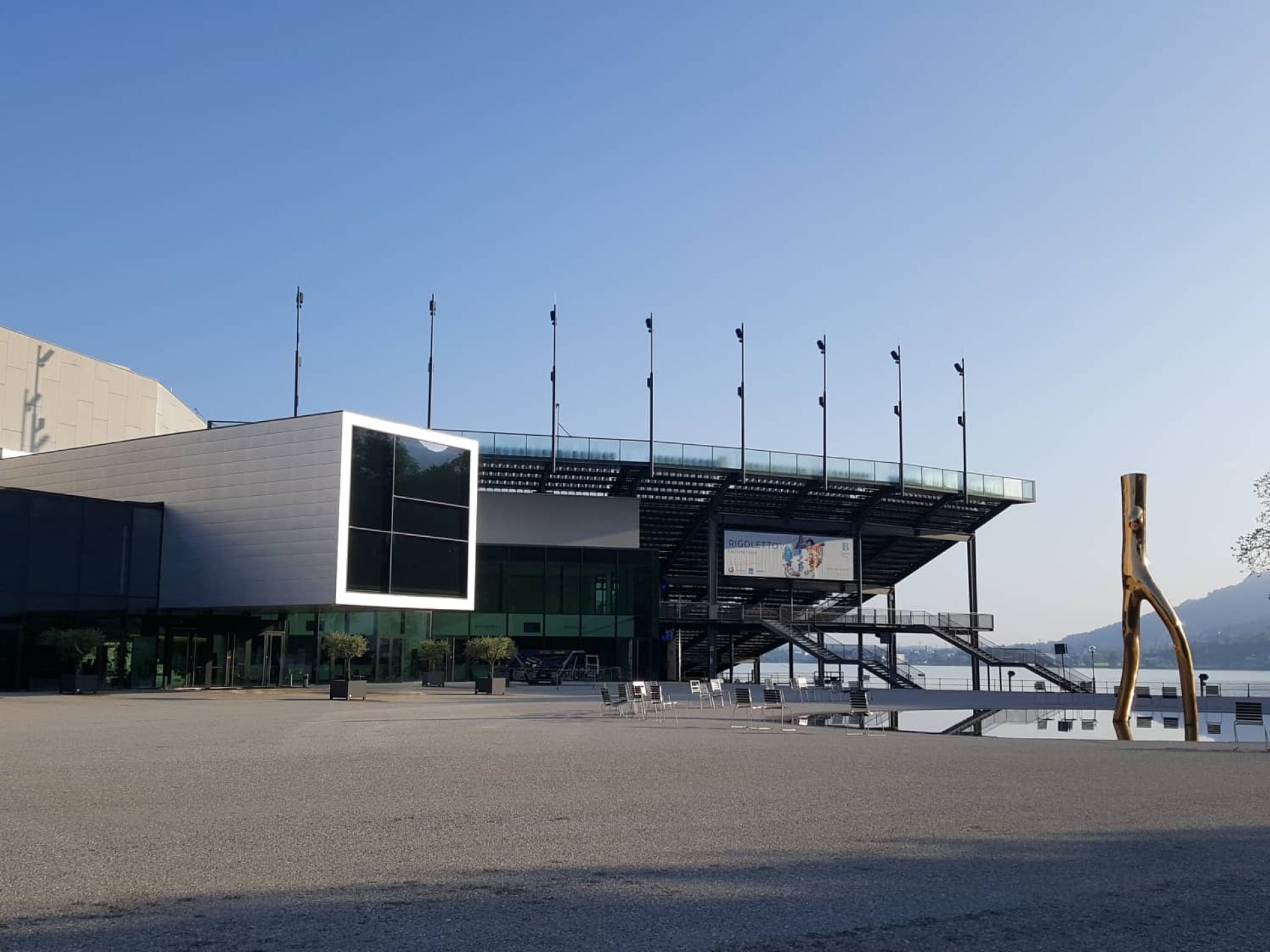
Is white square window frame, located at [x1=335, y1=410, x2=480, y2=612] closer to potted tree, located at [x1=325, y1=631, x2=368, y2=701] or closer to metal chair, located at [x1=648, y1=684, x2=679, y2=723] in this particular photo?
Answer: potted tree, located at [x1=325, y1=631, x2=368, y2=701]

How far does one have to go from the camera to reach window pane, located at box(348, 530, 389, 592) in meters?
39.3

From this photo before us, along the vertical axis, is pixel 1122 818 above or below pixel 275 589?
below

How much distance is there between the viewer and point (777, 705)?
30734 millimetres

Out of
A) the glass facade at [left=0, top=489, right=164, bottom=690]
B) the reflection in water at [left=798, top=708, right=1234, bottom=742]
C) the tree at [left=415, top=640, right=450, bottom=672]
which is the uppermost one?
the glass facade at [left=0, top=489, right=164, bottom=690]

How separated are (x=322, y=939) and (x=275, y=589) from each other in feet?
114

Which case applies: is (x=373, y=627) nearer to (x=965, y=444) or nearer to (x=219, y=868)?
(x=965, y=444)

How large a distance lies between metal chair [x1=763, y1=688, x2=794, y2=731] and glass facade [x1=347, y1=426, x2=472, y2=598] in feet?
48.0

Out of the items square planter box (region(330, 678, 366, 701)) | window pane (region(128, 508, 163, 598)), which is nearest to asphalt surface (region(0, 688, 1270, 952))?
square planter box (region(330, 678, 366, 701))

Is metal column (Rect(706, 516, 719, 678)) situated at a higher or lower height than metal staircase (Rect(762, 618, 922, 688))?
higher

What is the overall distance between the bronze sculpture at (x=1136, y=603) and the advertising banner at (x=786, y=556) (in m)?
33.9

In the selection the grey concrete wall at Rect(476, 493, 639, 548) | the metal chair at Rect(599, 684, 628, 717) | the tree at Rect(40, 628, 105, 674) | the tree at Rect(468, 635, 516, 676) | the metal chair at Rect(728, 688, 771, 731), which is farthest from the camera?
the grey concrete wall at Rect(476, 493, 639, 548)

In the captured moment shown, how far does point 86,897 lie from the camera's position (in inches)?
297

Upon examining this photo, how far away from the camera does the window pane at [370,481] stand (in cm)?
3959

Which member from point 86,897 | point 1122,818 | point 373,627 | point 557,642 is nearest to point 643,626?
point 557,642
